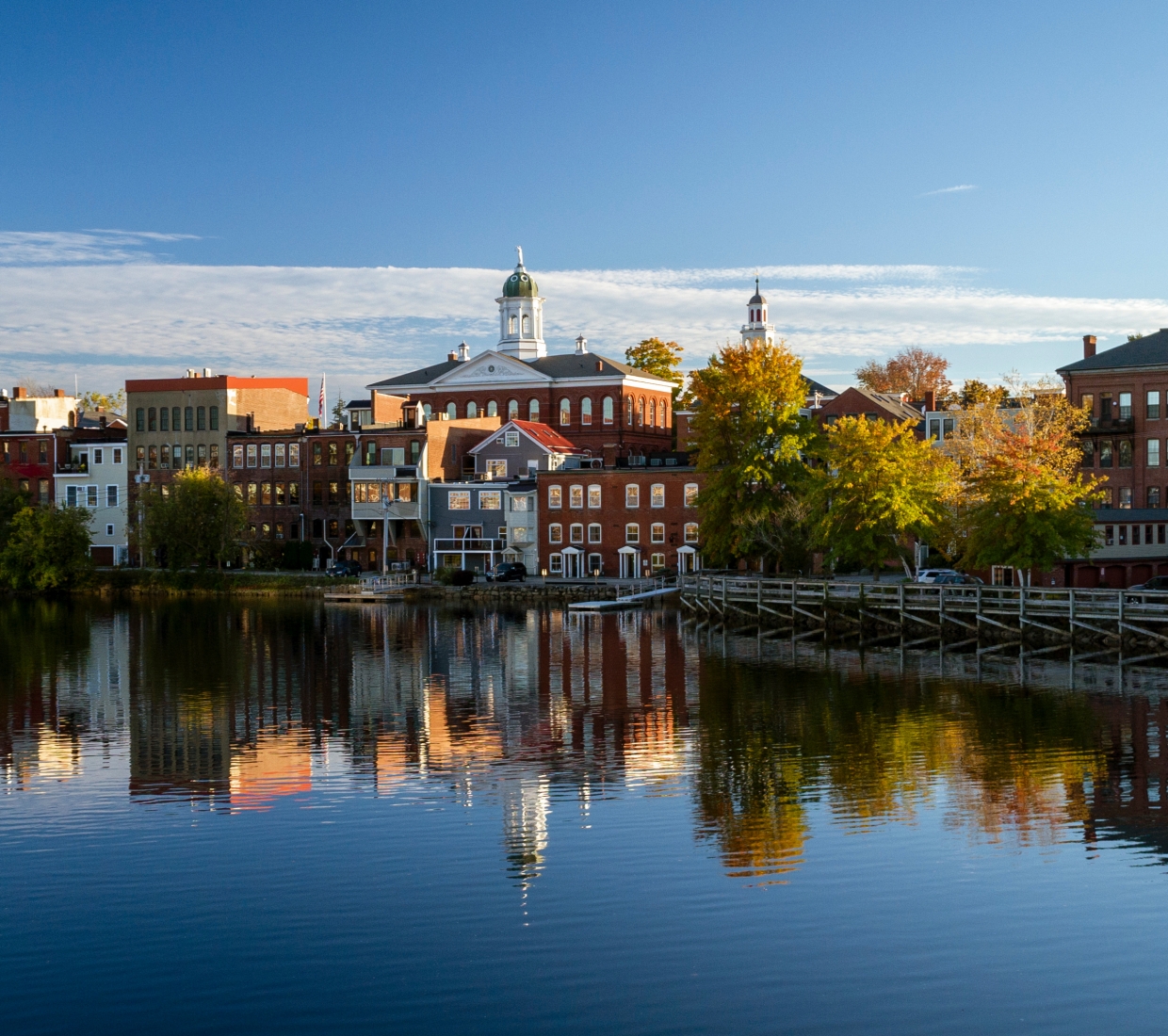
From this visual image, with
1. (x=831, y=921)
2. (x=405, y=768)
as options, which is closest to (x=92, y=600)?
(x=405, y=768)

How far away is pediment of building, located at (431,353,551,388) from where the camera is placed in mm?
121625

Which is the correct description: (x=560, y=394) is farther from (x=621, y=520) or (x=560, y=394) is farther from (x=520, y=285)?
(x=621, y=520)

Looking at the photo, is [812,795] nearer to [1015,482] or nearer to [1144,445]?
[1015,482]

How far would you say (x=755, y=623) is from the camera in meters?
66.7

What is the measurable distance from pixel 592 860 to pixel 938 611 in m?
38.1

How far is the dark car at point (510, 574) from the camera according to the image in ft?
304

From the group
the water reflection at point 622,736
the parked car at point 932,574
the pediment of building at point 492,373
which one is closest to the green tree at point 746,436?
the parked car at point 932,574

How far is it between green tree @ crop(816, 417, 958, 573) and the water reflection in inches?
290

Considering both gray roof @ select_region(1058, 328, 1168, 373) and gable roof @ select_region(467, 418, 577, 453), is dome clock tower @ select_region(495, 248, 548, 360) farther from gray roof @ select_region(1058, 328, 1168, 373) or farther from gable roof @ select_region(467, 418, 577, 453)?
gray roof @ select_region(1058, 328, 1168, 373)

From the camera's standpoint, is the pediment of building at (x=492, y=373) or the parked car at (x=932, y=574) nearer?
the parked car at (x=932, y=574)

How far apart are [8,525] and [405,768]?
80.7m

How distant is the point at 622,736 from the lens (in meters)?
34.8

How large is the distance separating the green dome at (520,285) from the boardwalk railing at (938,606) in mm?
62913

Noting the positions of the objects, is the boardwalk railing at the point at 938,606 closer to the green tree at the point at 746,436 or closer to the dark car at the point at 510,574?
the green tree at the point at 746,436
